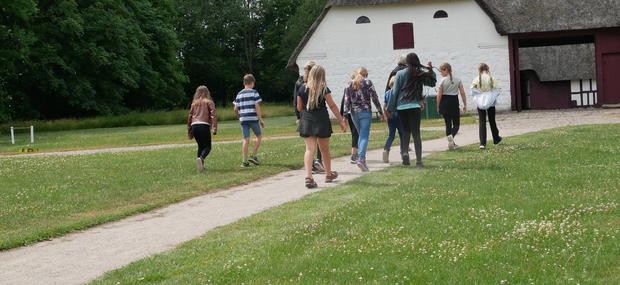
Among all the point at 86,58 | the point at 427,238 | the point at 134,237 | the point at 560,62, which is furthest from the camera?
the point at 560,62

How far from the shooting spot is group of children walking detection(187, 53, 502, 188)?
43.1ft

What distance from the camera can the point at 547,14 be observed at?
40.8 meters

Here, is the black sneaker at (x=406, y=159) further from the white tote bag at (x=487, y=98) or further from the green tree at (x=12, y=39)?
the green tree at (x=12, y=39)

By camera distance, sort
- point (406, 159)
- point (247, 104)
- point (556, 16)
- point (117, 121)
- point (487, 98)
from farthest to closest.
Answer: point (117, 121), point (556, 16), point (487, 98), point (247, 104), point (406, 159)

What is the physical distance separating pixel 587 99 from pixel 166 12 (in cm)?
3303

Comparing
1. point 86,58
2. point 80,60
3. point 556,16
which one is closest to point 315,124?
point 556,16

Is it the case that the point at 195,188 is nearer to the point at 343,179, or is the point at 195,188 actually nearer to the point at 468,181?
the point at 343,179

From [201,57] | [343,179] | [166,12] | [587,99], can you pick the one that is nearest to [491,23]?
[587,99]

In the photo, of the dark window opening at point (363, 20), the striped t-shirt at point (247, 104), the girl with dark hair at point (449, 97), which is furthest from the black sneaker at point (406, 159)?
the dark window opening at point (363, 20)

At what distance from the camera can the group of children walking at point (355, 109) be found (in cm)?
1312

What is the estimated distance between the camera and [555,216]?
8.23 metres

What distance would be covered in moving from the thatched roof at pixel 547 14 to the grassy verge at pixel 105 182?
19.0 meters

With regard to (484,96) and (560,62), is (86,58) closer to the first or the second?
(560,62)

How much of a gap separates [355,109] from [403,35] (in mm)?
27670
